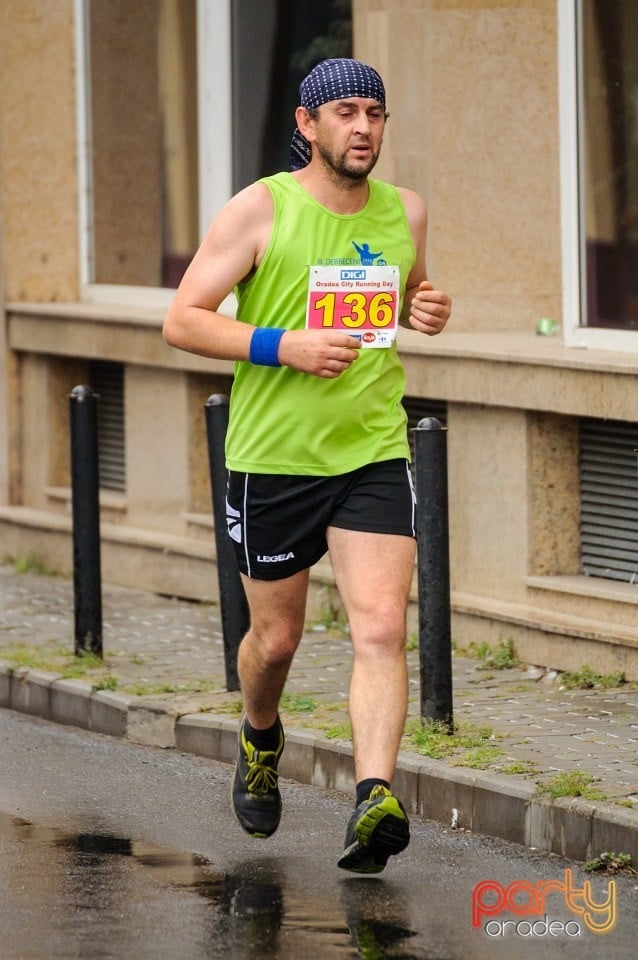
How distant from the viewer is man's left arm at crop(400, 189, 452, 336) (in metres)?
5.82

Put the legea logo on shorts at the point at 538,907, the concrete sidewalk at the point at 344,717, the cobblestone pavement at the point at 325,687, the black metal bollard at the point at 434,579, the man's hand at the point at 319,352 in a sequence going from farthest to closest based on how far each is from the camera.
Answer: the black metal bollard at the point at 434,579, the cobblestone pavement at the point at 325,687, the concrete sidewalk at the point at 344,717, the man's hand at the point at 319,352, the legea logo on shorts at the point at 538,907

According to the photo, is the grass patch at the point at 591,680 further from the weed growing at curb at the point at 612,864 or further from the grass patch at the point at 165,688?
the weed growing at curb at the point at 612,864

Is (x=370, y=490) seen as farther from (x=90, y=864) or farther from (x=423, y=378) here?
(x=423, y=378)

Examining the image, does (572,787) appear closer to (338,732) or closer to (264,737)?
(264,737)

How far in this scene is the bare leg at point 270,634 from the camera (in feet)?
19.2

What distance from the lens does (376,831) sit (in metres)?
5.32

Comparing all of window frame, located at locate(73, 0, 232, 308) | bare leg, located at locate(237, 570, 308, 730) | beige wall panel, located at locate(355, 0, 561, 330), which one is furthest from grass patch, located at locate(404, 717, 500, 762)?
window frame, located at locate(73, 0, 232, 308)

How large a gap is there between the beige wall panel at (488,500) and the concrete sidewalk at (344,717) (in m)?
0.40

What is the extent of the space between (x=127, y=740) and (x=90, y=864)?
2206mm

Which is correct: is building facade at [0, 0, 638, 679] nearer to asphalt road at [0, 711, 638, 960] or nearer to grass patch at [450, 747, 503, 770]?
grass patch at [450, 747, 503, 770]

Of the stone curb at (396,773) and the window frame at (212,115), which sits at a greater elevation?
the window frame at (212,115)

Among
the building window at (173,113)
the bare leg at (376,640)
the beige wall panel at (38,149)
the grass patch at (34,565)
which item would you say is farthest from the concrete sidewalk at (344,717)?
the beige wall panel at (38,149)

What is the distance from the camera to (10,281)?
12.6 m

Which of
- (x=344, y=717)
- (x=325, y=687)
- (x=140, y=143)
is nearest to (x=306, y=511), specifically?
(x=344, y=717)
